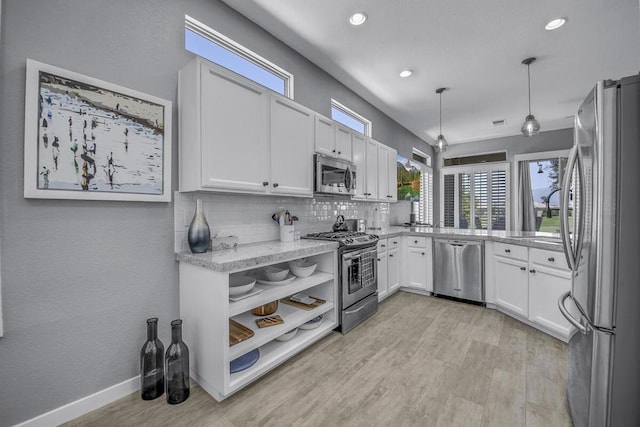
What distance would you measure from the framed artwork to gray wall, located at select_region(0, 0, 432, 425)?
69 millimetres

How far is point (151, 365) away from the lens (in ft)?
5.78

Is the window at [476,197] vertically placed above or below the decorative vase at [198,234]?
above

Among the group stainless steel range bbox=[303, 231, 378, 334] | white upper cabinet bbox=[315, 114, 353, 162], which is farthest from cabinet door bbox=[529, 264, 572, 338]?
white upper cabinet bbox=[315, 114, 353, 162]

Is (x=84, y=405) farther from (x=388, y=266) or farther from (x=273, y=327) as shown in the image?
(x=388, y=266)

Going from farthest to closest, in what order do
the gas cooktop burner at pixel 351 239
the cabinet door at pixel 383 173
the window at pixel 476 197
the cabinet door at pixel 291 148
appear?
1. the window at pixel 476 197
2. the cabinet door at pixel 383 173
3. the gas cooktop burner at pixel 351 239
4. the cabinet door at pixel 291 148

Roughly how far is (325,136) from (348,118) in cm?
137

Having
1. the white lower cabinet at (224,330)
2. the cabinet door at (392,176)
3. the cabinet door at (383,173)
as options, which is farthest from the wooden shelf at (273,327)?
the cabinet door at (392,176)

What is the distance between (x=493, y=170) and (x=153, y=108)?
7161 mm

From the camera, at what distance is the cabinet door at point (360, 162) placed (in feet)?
11.7

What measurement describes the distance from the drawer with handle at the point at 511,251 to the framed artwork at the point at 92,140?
11.3ft

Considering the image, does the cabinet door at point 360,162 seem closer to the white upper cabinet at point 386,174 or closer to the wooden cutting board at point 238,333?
the white upper cabinet at point 386,174

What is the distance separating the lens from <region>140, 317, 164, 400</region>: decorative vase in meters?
1.73

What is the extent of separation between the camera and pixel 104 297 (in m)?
1.69

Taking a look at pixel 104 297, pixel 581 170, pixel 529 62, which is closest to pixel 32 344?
pixel 104 297
